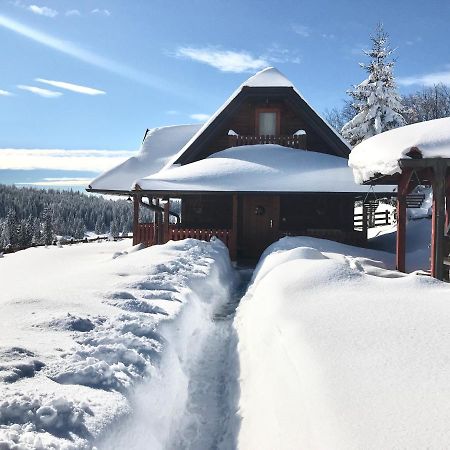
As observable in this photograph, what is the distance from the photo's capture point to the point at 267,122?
17.6 meters

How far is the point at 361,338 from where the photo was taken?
3.84 m

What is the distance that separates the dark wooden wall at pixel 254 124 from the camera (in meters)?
17.3

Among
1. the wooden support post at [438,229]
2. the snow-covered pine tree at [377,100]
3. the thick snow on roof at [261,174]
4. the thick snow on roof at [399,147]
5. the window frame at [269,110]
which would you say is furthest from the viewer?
the snow-covered pine tree at [377,100]

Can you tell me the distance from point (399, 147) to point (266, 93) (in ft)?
33.5

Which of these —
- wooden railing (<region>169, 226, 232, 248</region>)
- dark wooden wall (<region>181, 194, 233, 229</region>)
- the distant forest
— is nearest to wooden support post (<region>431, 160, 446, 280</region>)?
wooden railing (<region>169, 226, 232, 248</region>)

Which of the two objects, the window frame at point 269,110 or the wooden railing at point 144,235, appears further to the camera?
the window frame at point 269,110

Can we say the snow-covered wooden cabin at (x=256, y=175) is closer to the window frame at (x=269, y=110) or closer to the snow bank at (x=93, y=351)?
the window frame at (x=269, y=110)

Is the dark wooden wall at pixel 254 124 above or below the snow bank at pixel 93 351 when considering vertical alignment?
above

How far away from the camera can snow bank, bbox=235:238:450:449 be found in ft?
8.66

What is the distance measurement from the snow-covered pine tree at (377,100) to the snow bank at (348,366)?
876 inches

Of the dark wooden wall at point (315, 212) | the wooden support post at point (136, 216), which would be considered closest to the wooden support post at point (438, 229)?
the dark wooden wall at point (315, 212)

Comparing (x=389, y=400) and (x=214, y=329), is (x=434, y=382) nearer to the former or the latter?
(x=389, y=400)

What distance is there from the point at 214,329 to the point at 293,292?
1.61 metres

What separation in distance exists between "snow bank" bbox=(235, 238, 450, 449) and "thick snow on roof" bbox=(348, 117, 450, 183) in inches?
108
